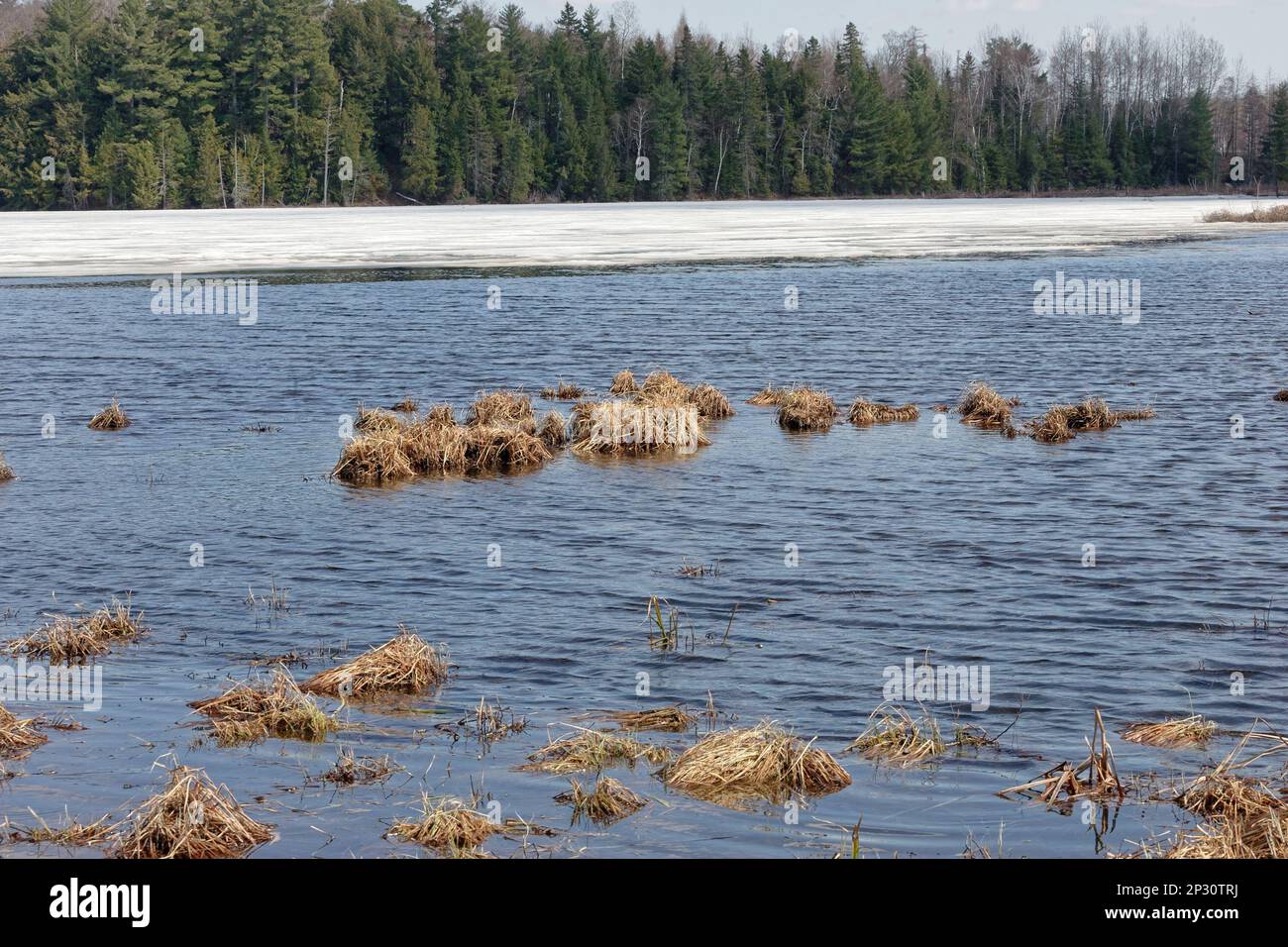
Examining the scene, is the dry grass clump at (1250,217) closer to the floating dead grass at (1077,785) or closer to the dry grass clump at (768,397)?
the dry grass clump at (768,397)

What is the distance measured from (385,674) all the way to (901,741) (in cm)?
414

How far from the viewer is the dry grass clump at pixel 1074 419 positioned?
23.2 m

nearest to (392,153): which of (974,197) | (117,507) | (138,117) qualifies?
(138,117)

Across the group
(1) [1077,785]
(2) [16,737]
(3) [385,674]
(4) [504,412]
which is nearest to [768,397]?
(4) [504,412]

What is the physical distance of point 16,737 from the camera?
10.4 m

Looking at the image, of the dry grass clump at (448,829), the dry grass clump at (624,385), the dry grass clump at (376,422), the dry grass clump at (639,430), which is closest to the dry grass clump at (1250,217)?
the dry grass clump at (624,385)

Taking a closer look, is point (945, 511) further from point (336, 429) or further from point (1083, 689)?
point (336, 429)

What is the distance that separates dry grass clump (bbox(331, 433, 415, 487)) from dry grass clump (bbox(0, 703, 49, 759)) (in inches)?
395

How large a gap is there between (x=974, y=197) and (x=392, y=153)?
190ft

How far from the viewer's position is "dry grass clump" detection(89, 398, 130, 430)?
82.4 feet

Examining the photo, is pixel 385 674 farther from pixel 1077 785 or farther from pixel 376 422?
pixel 376 422

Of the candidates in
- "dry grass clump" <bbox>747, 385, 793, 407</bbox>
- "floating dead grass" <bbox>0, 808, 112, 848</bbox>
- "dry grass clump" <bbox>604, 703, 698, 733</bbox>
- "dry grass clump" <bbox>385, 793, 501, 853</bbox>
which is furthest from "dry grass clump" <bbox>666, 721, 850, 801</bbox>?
"dry grass clump" <bbox>747, 385, 793, 407</bbox>

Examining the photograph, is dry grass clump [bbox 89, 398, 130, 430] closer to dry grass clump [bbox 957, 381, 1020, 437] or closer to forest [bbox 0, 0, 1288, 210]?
dry grass clump [bbox 957, 381, 1020, 437]
